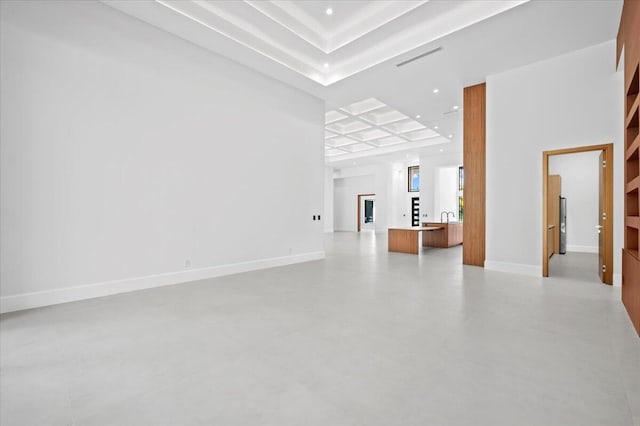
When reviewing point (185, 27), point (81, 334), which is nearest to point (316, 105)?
point (185, 27)

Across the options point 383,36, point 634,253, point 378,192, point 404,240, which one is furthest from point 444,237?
point 378,192

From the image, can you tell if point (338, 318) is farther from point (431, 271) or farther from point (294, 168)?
point (294, 168)

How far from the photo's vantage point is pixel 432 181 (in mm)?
13516

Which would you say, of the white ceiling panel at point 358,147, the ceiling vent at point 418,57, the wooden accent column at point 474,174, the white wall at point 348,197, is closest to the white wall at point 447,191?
the white ceiling panel at point 358,147

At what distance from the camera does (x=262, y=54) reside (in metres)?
5.23

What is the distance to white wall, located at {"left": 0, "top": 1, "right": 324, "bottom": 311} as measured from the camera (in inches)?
136

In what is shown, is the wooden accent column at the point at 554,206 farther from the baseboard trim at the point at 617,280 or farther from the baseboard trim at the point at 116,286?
the baseboard trim at the point at 116,286

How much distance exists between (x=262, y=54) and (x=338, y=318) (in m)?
4.70

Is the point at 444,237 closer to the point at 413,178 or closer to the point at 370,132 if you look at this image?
the point at 370,132

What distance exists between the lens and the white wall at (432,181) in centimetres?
1318

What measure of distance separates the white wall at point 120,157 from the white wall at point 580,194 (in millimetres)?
8661

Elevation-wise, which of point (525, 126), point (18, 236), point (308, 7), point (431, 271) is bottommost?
point (431, 271)

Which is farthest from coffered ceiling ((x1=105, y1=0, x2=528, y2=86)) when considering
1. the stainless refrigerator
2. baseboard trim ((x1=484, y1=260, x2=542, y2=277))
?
the stainless refrigerator

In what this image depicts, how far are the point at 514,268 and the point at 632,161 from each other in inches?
98.8
